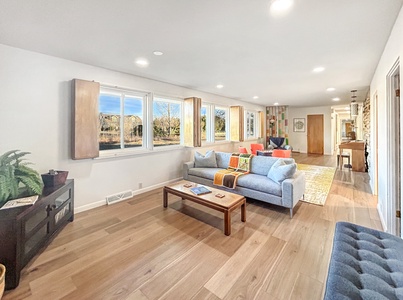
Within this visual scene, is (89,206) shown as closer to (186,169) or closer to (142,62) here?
(186,169)

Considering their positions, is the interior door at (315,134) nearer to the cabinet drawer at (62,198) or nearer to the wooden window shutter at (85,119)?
the wooden window shutter at (85,119)

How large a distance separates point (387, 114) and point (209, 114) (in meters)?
4.28

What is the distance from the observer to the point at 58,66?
288 cm

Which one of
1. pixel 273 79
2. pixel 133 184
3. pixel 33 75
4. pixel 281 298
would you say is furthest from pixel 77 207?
pixel 273 79

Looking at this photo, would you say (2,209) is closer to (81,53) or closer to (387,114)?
(81,53)

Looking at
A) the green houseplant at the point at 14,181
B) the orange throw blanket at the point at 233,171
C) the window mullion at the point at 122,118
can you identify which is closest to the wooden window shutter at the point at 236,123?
the orange throw blanket at the point at 233,171

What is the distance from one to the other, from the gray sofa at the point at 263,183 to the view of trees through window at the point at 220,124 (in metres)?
2.12

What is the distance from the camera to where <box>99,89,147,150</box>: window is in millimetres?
3609

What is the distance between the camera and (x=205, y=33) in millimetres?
2217

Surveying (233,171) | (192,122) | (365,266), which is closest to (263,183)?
(233,171)

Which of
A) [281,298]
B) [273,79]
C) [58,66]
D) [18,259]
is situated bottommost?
[281,298]

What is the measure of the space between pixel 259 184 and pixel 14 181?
10.5 ft

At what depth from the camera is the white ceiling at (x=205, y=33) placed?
1.74 meters

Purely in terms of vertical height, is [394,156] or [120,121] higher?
[120,121]
